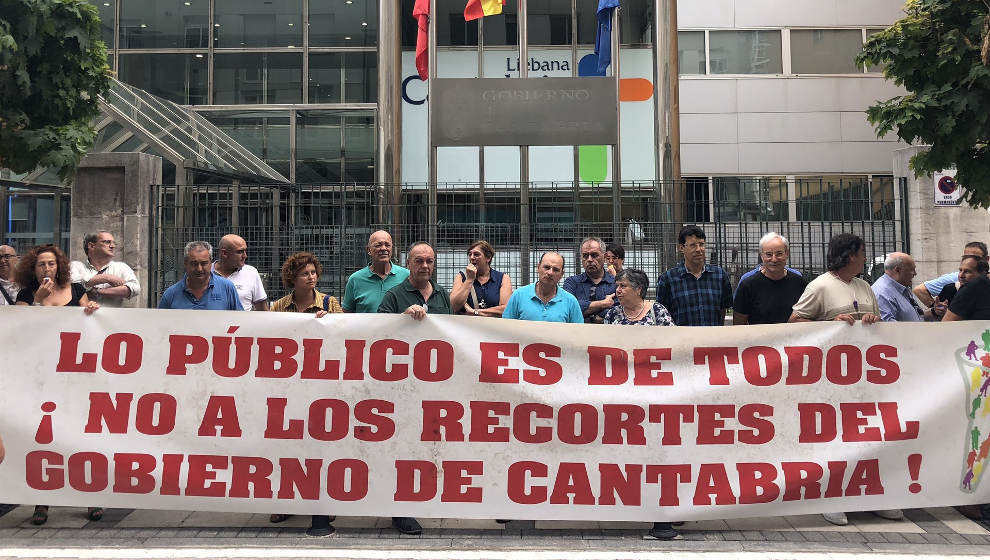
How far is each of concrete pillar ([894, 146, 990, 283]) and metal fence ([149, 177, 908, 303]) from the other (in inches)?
6.9

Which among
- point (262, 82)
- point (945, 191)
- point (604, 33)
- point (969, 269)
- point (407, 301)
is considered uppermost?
point (262, 82)

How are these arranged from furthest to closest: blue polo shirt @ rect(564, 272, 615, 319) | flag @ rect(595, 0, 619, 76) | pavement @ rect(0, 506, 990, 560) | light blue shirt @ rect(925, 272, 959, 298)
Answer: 1. flag @ rect(595, 0, 619, 76)
2. light blue shirt @ rect(925, 272, 959, 298)
3. blue polo shirt @ rect(564, 272, 615, 319)
4. pavement @ rect(0, 506, 990, 560)

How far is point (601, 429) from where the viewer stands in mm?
5250

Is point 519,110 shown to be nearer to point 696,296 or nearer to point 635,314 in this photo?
point 696,296

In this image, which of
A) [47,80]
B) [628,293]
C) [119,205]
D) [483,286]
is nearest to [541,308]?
[628,293]

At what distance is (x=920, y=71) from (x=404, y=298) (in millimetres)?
6666

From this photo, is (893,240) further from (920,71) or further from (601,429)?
(601,429)

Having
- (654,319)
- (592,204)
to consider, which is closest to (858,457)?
(654,319)

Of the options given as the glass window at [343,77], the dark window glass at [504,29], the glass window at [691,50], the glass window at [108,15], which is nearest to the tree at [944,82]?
the glass window at [691,50]

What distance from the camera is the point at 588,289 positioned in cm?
739

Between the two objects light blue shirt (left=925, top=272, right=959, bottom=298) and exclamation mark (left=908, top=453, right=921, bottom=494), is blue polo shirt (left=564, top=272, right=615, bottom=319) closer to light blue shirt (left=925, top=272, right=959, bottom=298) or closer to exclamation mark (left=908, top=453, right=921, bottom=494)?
exclamation mark (left=908, top=453, right=921, bottom=494)

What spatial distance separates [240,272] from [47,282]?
1661 millimetres

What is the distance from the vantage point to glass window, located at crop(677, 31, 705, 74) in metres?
21.0

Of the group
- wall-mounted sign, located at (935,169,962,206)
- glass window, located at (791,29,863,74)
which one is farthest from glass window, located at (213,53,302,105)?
wall-mounted sign, located at (935,169,962,206)
